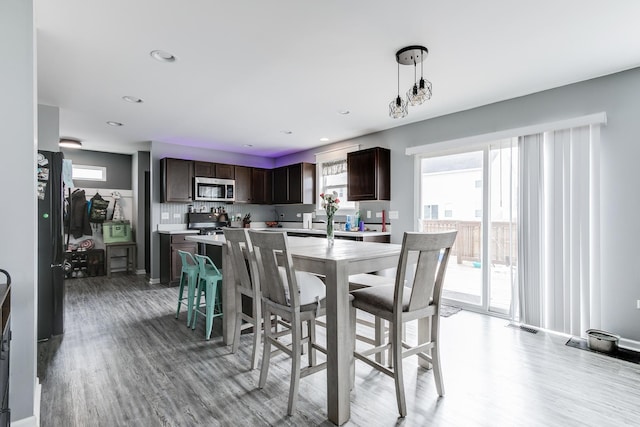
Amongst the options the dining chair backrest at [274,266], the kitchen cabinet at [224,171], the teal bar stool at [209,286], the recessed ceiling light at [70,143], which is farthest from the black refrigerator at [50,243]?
the recessed ceiling light at [70,143]

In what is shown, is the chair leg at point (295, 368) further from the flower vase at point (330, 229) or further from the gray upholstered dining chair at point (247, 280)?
the flower vase at point (330, 229)

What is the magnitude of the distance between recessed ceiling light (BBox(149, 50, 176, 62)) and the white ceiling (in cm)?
6

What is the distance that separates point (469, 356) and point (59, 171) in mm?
4070

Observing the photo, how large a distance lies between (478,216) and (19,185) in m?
4.18

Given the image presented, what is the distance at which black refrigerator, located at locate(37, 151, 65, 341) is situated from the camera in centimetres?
288

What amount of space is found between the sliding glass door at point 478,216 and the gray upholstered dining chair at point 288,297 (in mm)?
2589

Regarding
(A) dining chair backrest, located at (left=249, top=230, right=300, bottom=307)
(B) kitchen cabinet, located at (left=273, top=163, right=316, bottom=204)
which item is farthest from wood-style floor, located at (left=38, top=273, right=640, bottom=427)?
(B) kitchen cabinet, located at (left=273, top=163, right=316, bottom=204)

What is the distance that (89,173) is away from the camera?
6.38m

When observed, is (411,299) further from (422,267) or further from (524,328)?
(524,328)

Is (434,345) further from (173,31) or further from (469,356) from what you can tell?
(173,31)

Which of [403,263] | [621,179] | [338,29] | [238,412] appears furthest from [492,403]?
[338,29]

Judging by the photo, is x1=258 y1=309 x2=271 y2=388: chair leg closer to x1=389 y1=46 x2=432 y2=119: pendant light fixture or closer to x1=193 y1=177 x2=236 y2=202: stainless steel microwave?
x1=389 y1=46 x2=432 y2=119: pendant light fixture

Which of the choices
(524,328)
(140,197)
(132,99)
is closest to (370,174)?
(524,328)

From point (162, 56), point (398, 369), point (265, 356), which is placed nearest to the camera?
point (398, 369)
